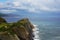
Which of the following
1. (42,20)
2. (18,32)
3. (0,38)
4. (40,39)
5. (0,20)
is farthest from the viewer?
(42,20)

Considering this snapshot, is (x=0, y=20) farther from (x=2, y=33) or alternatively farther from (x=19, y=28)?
(x=2, y=33)

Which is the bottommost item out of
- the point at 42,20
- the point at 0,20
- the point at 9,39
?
the point at 9,39

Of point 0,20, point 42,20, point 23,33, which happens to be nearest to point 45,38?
point 0,20

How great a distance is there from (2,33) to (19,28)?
22.4ft

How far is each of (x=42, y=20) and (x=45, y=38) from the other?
54692 millimetres

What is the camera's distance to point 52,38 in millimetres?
48625

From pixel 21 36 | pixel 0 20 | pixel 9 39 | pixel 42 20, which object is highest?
pixel 42 20

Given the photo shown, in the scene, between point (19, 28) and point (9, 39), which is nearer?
point (9, 39)

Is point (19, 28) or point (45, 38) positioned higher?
point (45, 38)

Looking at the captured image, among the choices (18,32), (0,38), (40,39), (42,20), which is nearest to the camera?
(0,38)

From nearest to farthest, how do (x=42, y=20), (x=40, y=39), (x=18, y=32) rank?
(x=18, y=32), (x=40, y=39), (x=42, y=20)

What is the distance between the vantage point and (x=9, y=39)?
2161cm

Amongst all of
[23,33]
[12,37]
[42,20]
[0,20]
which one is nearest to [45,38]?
[0,20]

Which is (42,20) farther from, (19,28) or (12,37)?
(12,37)
